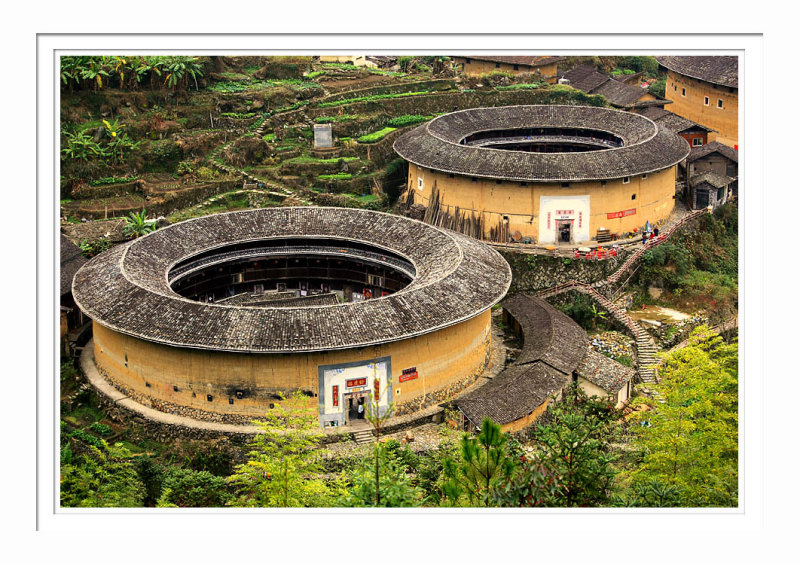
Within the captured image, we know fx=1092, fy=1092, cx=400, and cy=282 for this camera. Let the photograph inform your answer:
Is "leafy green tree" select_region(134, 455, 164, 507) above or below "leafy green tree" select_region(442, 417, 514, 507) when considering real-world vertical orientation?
below

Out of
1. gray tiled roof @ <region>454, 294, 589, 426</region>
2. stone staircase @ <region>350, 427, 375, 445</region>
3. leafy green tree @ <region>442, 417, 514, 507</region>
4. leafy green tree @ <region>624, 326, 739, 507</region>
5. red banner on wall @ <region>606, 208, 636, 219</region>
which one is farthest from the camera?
red banner on wall @ <region>606, 208, 636, 219</region>

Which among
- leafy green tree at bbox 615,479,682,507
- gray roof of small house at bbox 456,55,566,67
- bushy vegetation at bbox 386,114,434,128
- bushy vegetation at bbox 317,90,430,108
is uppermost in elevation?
gray roof of small house at bbox 456,55,566,67

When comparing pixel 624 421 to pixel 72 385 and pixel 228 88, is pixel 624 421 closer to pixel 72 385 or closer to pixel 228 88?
pixel 72 385

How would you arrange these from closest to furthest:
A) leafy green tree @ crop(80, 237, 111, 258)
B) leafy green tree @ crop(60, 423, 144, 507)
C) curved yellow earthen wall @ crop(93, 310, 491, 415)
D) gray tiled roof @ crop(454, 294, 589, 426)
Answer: leafy green tree @ crop(60, 423, 144, 507) → curved yellow earthen wall @ crop(93, 310, 491, 415) → gray tiled roof @ crop(454, 294, 589, 426) → leafy green tree @ crop(80, 237, 111, 258)

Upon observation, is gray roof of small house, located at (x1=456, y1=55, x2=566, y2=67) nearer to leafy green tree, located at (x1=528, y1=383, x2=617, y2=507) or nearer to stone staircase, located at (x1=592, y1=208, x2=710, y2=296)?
stone staircase, located at (x1=592, y1=208, x2=710, y2=296)

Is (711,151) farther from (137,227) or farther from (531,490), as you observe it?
(531,490)

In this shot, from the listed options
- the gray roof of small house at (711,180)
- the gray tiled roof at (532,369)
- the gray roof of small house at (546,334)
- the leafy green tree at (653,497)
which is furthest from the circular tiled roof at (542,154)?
the leafy green tree at (653,497)

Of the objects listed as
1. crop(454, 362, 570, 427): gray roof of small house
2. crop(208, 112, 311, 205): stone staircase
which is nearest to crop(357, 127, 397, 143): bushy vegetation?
crop(208, 112, 311, 205): stone staircase
